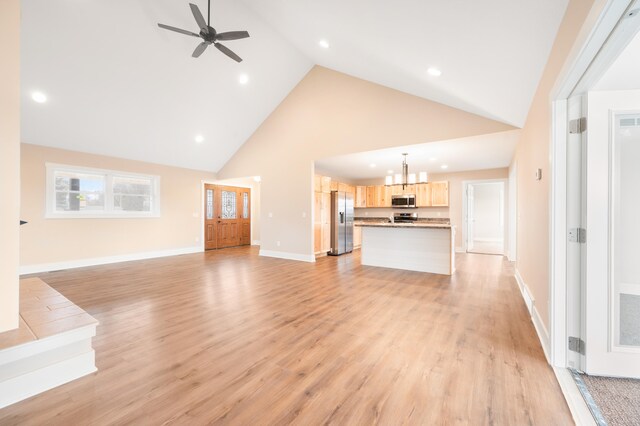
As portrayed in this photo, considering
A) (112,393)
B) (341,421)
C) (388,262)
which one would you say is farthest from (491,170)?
(112,393)

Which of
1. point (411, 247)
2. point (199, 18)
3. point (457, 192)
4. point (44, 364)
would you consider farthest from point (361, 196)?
point (44, 364)

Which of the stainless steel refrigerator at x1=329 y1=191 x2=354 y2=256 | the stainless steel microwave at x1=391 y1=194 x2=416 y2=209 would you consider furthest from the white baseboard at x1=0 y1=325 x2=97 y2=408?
the stainless steel microwave at x1=391 y1=194 x2=416 y2=209

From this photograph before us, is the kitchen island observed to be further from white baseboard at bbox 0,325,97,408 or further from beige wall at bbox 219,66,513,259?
white baseboard at bbox 0,325,97,408

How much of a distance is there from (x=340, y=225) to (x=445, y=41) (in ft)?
18.2

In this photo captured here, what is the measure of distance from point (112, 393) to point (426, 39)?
4.07 metres

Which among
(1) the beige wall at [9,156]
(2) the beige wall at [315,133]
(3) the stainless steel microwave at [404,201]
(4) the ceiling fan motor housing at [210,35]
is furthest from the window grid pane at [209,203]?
(1) the beige wall at [9,156]

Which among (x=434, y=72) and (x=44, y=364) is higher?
(x=434, y=72)

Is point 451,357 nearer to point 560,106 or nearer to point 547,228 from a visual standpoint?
point 547,228

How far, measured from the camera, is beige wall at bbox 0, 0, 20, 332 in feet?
5.23

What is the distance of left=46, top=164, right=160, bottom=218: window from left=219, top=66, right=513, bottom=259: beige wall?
7.55 ft

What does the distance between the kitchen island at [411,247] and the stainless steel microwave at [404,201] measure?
297 cm

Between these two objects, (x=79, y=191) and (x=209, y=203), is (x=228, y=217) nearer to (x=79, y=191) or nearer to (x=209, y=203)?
(x=209, y=203)

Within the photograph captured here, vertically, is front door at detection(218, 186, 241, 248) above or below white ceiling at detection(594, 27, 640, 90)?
below

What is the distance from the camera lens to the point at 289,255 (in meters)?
6.98
